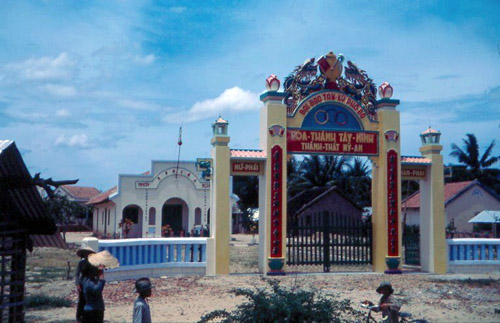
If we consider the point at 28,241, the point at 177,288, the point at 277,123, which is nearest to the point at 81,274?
the point at 28,241

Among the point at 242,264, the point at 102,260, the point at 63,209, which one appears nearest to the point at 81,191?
the point at 63,209

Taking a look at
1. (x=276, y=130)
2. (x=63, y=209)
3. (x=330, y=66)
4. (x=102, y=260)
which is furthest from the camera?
(x=63, y=209)

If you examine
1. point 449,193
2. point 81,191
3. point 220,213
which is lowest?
point 220,213

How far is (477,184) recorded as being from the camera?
3672 cm

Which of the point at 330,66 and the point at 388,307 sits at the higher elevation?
the point at 330,66

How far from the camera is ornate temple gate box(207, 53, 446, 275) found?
47.6 ft

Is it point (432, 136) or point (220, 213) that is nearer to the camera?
point (220, 213)

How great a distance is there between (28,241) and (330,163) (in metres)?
37.6

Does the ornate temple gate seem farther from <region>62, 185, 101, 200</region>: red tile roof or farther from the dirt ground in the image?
<region>62, 185, 101, 200</region>: red tile roof

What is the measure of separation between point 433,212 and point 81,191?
47.8m

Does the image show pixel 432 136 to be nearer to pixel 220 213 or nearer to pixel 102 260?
pixel 220 213

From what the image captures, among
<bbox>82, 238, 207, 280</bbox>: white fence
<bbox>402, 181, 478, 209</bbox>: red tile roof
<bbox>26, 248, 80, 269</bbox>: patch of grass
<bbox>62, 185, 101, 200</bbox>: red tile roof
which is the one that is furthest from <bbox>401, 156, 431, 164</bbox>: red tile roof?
<bbox>62, 185, 101, 200</bbox>: red tile roof

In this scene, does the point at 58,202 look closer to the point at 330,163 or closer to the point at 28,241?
the point at 330,163

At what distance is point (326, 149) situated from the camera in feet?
50.5
